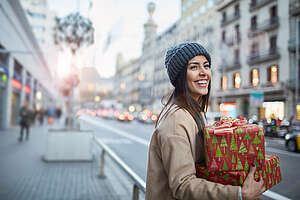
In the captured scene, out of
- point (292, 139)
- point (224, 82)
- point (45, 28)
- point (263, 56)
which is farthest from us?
point (45, 28)

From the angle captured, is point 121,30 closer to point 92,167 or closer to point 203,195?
point 203,195

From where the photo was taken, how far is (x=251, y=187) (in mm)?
1179

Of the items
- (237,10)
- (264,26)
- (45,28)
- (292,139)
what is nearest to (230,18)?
(237,10)

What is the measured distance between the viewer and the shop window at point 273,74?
1.49 m

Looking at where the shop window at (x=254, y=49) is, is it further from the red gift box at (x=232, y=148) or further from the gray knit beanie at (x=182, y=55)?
the red gift box at (x=232, y=148)

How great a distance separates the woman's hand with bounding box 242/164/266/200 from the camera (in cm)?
115

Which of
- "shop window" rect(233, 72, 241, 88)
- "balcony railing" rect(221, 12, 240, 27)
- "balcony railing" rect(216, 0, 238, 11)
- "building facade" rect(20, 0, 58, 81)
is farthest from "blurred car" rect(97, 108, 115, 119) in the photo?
"shop window" rect(233, 72, 241, 88)

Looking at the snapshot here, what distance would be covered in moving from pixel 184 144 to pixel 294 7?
1.03 m

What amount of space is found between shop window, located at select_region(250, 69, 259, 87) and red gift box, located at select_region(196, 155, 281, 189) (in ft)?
1.74

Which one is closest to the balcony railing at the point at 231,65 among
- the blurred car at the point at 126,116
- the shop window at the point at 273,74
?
the shop window at the point at 273,74

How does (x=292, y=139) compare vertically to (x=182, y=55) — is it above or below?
below

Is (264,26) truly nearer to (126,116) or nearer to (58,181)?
(58,181)

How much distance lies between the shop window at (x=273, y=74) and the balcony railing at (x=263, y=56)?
5cm

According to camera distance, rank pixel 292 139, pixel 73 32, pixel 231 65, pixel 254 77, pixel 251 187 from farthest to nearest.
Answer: pixel 73 32 → pixel 231 65 → pixel 254 77 → pixel 292 139 → pixel 251 187
